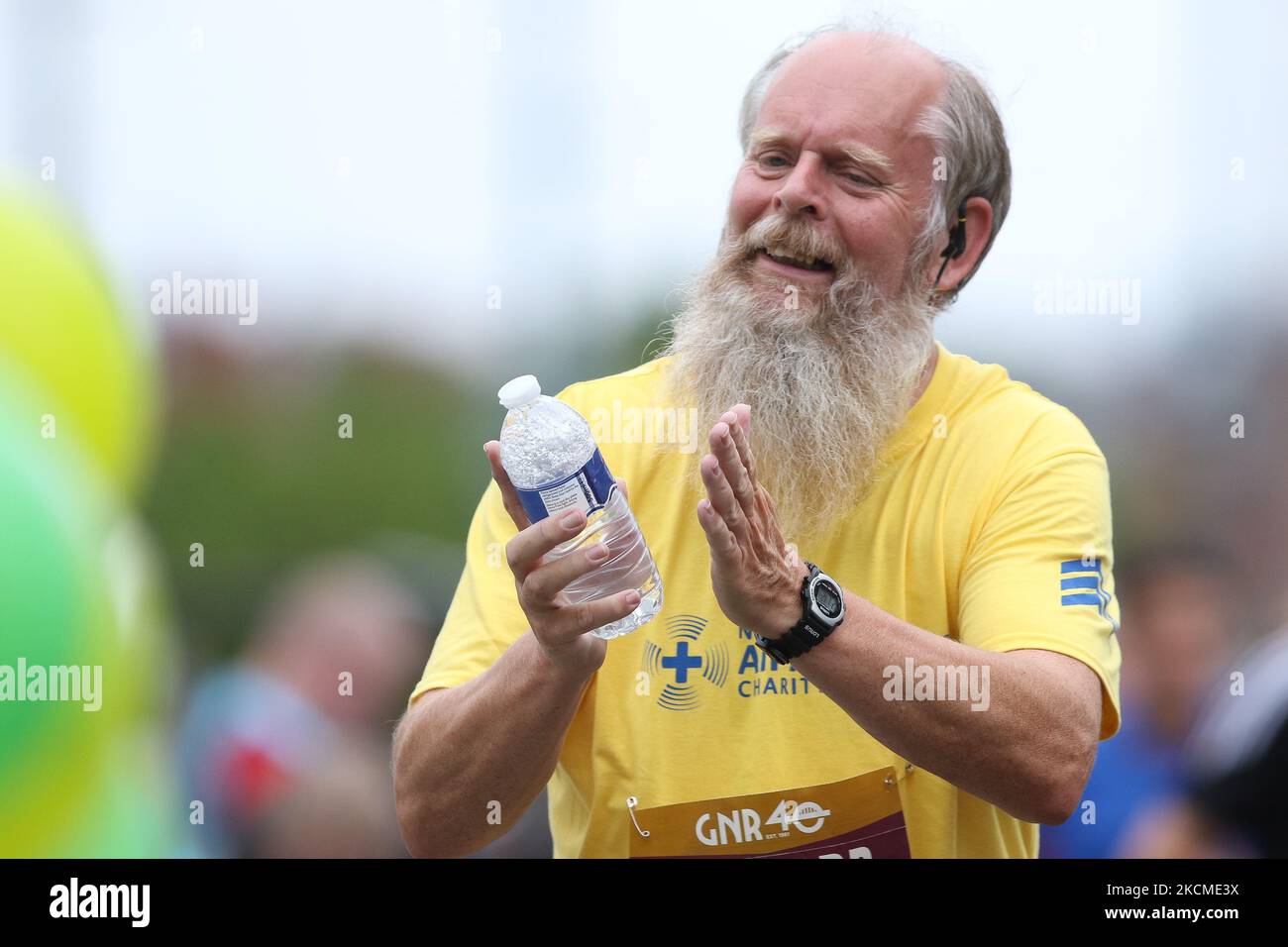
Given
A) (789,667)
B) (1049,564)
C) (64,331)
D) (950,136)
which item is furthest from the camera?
(64,331)

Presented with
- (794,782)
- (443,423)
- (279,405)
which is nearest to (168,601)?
(279,405)

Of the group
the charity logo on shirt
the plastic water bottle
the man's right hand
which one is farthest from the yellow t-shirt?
the man's right hand

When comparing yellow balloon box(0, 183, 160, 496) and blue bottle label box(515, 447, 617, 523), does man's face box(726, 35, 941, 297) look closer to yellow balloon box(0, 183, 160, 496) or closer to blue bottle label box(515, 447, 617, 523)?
blue bottle label box(515, 447, 617, 523)

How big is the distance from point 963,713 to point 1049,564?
1.07ft

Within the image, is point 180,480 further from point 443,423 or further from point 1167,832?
point 1167,832

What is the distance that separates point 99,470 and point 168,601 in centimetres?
45

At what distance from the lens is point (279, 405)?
12.5 ft

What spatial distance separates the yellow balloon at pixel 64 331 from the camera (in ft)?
11.6

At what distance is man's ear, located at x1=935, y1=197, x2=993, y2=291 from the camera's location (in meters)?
2.52

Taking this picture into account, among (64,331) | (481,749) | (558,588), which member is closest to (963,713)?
(558,588)

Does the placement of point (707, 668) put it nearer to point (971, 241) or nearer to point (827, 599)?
point (827, 599)

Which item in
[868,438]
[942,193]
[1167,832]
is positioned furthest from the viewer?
[1167,832]

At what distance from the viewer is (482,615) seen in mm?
2092

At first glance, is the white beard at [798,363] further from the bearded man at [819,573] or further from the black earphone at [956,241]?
the black earphone at [956,241]
